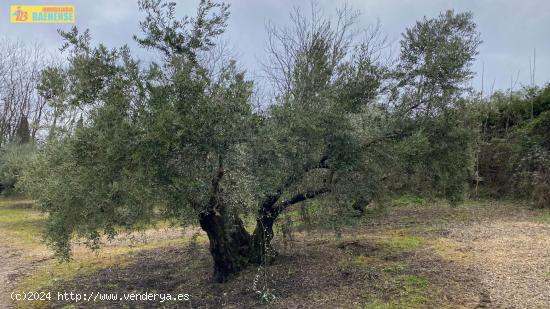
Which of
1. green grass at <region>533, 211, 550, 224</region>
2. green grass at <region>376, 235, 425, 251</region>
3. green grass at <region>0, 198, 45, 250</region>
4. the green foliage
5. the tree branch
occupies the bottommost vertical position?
green grass at <region>0, 198, 45, 250</region>

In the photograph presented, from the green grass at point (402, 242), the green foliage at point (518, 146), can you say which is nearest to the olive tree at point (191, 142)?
the green grass at point (402, 242)

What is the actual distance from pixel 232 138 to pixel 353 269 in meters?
2.88

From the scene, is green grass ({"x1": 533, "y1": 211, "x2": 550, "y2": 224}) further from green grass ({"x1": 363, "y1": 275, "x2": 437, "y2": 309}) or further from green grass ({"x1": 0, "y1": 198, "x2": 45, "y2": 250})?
green grass ({"x1": 0, "y1": 198, "x2": 45, "y2": 250})

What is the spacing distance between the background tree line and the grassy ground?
0.65m

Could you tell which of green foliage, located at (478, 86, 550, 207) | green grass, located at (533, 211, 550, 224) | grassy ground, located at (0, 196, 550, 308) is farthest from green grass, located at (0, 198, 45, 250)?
green foliage, located at (478, 86, 550, 207)

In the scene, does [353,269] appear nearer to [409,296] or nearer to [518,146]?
[409,296]

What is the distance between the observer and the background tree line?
5.10 m

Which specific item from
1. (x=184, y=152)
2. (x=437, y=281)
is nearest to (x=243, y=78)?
(x=184, y=152)

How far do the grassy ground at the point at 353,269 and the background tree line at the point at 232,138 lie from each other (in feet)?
2.14

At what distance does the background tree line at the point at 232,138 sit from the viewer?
5102mm

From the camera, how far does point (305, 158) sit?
579 cm

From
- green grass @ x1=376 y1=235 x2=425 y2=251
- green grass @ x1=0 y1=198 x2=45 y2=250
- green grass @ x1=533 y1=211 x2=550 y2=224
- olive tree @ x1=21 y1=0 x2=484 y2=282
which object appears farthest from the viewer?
green grass @ x1=0 y1=198 x2=45 y2=250

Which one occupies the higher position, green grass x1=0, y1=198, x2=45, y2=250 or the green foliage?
the green foliage

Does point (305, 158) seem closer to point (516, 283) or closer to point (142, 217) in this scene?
point (142, 217)
